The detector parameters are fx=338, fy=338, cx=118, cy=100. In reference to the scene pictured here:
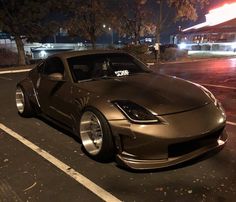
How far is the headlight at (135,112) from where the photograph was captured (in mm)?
3995

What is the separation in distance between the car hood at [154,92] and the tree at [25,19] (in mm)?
21918

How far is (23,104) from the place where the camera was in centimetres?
690

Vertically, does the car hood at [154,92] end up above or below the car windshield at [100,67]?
below

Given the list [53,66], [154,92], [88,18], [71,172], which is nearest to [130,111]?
[154,92]

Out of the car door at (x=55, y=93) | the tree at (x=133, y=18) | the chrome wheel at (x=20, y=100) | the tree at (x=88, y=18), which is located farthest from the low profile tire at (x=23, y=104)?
the tree at (x=133, y=18)

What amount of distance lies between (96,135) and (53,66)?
187 cm

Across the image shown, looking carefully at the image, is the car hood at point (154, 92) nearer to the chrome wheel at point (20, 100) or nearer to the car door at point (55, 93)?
the car door at point (55, 93)

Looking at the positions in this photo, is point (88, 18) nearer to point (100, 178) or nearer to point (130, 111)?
point (130, 111)

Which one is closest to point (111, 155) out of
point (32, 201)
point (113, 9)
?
point (32, 201)

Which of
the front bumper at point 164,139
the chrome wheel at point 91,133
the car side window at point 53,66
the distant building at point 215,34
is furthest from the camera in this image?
the distant building at point 215,34

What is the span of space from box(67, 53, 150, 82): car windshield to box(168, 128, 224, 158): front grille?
5.89 ft

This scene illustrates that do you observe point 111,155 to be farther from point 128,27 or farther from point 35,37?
point 128,27

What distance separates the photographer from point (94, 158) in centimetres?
457

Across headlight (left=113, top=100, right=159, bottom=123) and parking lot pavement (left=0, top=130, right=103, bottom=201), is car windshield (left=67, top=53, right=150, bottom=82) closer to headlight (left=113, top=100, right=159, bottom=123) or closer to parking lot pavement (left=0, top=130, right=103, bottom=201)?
headlight (left=113, top=100, right=159, bottom=123)
